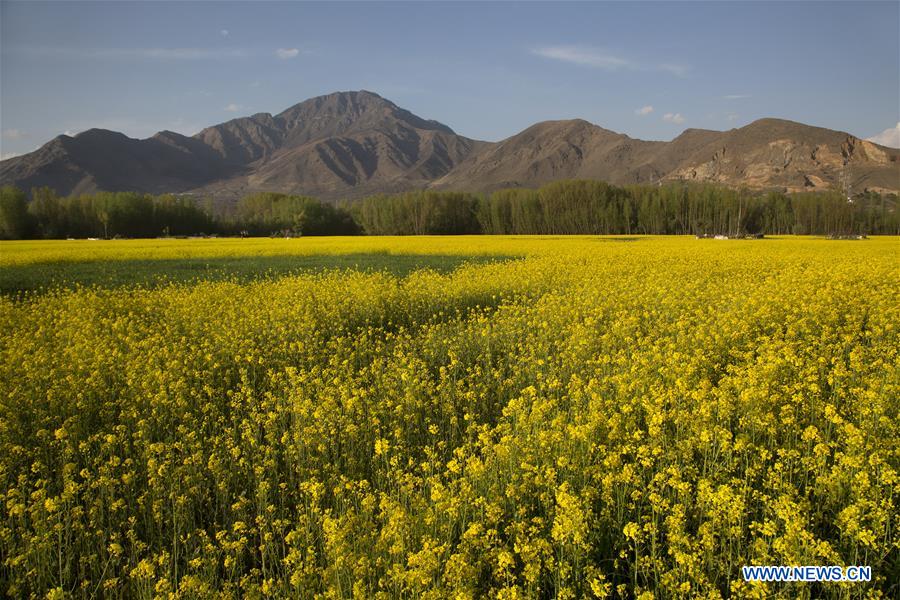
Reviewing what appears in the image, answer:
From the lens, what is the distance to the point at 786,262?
2305 centimetres

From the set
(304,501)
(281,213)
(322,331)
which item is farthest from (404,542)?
(281,213)

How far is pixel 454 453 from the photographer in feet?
19.7

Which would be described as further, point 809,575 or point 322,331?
point 322,331

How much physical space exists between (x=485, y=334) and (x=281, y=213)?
94.0 meters

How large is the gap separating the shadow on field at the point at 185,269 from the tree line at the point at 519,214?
5010 cm

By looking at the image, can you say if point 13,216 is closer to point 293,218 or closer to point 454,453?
point 293,218

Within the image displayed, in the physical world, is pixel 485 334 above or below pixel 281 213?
below

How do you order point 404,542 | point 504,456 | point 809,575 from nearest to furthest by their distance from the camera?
→ 1. point 809,575
2. point 404,542
3. point 504,456

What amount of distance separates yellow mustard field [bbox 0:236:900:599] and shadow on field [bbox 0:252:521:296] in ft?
26.4

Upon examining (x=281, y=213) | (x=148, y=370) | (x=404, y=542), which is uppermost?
(x=281, y=213)

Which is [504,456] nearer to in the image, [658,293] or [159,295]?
[658,293]

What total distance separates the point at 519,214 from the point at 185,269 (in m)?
79.3

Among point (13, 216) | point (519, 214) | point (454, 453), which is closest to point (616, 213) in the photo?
point (519, 214)

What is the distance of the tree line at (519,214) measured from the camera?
274 feet
